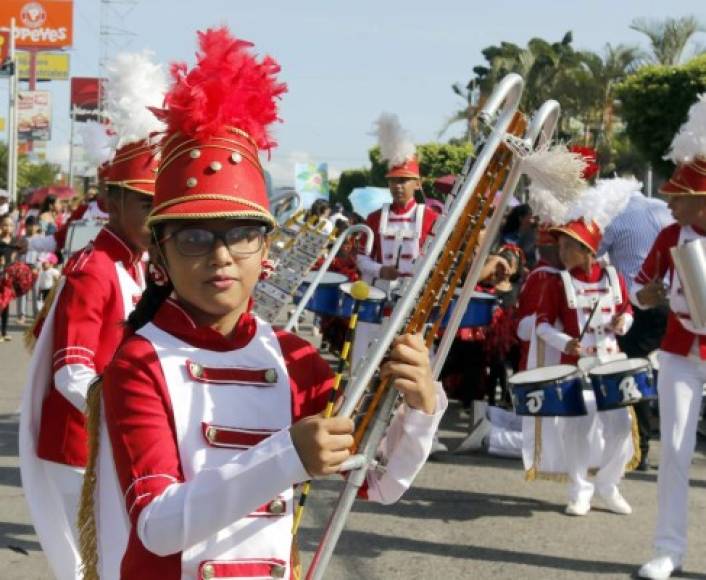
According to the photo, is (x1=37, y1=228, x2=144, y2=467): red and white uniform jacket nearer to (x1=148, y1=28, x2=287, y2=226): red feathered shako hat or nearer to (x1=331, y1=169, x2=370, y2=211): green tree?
(x1=148, y1=28, x2=287, y2=226): red feathered shako hat

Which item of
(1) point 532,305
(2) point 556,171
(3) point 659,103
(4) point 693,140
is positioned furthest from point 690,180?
(3) point 659,103

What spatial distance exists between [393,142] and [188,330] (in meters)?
7.89

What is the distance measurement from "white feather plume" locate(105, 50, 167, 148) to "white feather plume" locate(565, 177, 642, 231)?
3364 millimetres

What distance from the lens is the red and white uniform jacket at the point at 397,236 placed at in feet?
31.4

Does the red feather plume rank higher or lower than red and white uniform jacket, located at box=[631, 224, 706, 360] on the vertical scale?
higher

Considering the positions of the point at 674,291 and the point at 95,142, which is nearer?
the point at 95,142

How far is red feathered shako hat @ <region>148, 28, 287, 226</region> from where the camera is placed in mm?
2395

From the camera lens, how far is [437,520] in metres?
6.82

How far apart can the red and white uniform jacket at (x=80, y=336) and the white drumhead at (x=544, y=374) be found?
2.97 m

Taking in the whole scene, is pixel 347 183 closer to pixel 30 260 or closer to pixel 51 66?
pixel 51 66

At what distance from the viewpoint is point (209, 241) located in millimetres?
2398

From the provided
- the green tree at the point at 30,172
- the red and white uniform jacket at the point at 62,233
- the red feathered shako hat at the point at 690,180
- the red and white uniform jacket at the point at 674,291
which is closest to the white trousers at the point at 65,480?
the red and white uniform jacket at the point at 674,291

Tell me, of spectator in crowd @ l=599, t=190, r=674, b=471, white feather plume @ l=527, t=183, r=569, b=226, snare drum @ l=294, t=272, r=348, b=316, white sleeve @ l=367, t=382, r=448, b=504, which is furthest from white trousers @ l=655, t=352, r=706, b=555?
snare drum @ l=294, t=272, r=348, b=316

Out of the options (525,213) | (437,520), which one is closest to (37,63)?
(525,213)
